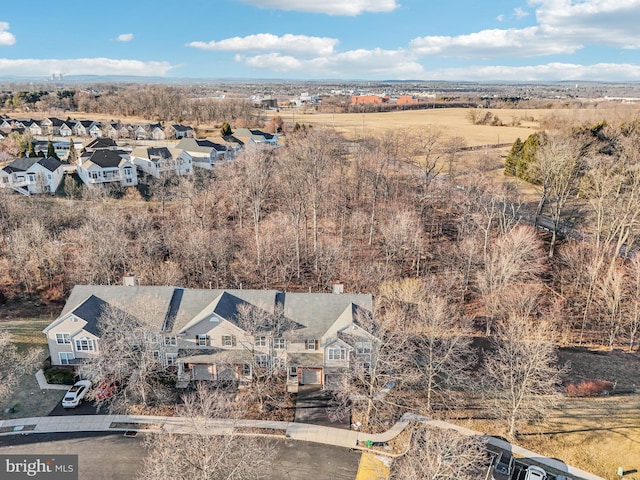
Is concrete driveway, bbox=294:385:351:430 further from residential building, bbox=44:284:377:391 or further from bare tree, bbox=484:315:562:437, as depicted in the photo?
bare tree, bbox=484:315:562:437

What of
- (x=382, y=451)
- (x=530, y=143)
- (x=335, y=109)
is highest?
(x=335, y=109)

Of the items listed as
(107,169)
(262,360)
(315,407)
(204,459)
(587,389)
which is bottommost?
(315,407)

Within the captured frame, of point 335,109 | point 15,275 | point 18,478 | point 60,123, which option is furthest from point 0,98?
point 18,478

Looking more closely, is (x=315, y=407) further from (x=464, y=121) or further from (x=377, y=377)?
(x=464, y=121)

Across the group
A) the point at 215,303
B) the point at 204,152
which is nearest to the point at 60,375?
the point at 215,303

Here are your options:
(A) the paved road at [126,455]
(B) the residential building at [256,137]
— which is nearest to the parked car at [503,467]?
(A) the paved road at [126,455]

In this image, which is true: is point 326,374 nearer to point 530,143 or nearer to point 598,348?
point 598,348
